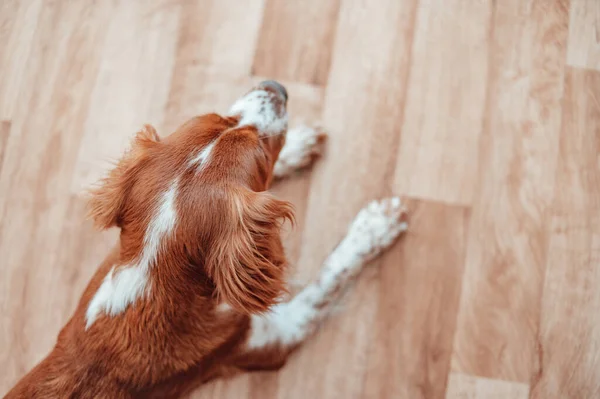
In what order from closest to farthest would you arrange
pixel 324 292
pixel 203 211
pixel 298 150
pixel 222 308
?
pixel 203 211, pixel 222 308, pixel 324 292, pixel 298 150

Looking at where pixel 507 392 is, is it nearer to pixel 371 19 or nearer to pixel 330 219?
pixel 330 219

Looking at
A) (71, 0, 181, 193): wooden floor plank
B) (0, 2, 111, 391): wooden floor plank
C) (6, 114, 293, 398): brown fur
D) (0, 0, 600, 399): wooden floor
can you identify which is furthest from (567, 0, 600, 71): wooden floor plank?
(0, 2, 111, 391): wooden floor plank

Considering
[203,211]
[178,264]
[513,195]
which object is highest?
[513,195]

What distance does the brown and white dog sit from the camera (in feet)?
5.29

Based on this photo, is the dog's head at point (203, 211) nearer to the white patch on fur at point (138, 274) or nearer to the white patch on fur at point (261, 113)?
the white patch on fur at point (138, 274)

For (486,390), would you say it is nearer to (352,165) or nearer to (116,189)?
(352,165)

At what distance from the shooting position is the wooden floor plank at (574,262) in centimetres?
Answer: 229

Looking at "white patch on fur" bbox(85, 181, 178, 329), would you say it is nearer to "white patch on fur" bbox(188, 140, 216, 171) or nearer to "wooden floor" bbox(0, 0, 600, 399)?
"white patch on fur" bbox(188, 140, 216, 171)

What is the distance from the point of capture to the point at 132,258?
1652 millimetres

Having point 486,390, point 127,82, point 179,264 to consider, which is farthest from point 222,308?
point 127,82

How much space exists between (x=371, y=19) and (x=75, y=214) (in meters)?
1.56

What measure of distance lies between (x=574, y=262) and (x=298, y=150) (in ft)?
4.02

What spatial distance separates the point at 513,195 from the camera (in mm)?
2432

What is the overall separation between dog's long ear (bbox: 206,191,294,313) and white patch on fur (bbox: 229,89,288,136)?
37 cm
